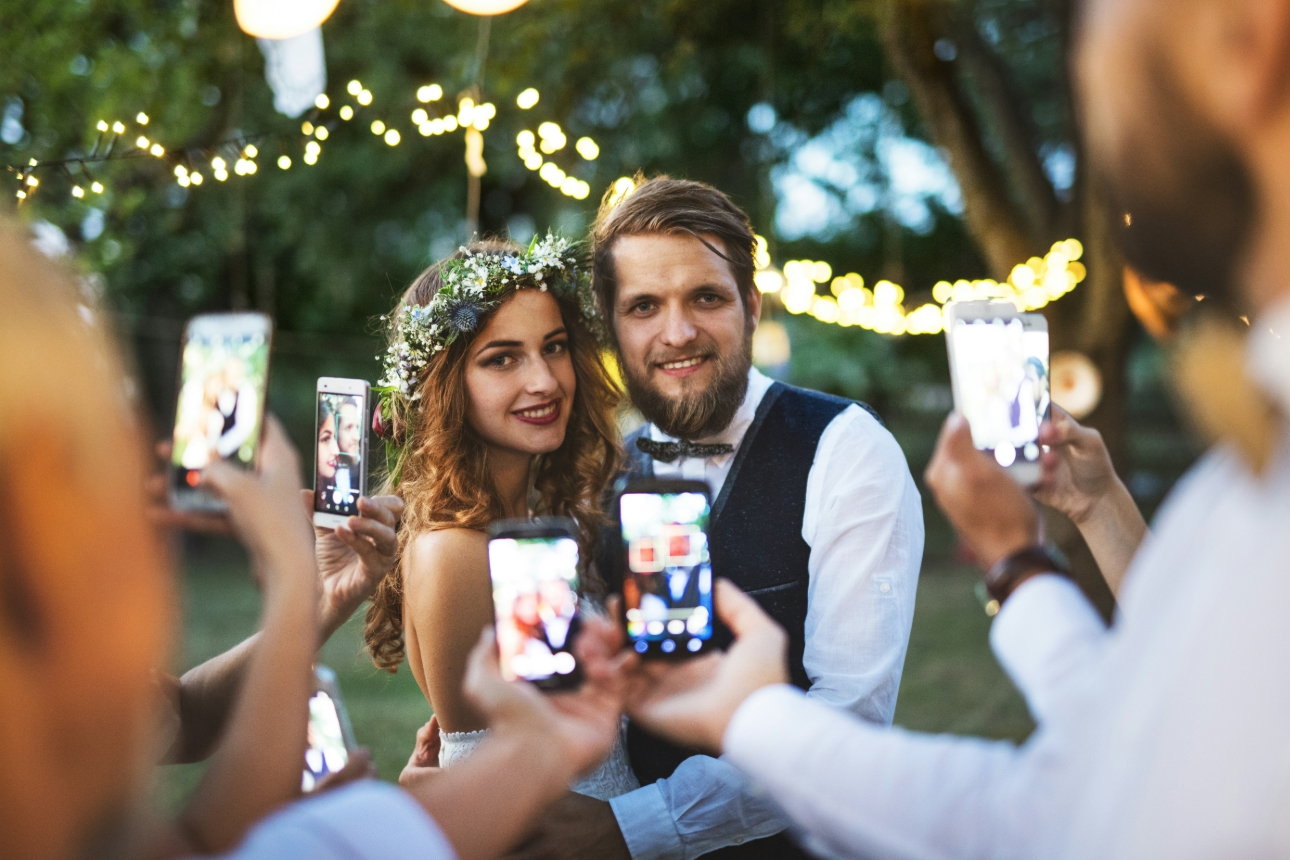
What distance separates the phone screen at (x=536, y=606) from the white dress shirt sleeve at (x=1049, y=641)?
28.5 inches

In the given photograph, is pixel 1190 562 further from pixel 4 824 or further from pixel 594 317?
pixel 594 317

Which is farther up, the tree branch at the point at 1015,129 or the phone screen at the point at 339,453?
the tree branch at the point at 1015,129

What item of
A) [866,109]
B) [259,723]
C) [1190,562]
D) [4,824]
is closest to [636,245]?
[259,723]

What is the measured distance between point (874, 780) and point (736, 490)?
1363mm

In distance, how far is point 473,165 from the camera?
17.7 feet

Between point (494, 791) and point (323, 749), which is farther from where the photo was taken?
A: point (323, 749)

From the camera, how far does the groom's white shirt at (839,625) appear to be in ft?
7.29

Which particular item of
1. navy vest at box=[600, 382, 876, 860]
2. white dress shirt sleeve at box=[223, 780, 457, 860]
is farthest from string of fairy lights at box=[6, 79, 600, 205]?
white dress shirt sleeve at box=[223, 780, 457, 860]

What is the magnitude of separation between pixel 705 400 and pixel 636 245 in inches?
18.4

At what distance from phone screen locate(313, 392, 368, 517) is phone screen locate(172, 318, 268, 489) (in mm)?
533

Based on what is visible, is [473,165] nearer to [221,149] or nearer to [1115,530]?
[221,149]

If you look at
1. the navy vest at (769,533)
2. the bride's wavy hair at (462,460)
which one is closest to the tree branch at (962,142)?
the bride's wavy hair at (462,460)

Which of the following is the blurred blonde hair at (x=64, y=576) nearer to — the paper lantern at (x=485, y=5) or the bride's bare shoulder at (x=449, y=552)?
the bride's bare shoulder at (x=449, y=552)

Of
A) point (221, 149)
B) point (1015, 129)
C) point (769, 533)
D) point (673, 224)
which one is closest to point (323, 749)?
point (769, 533)
